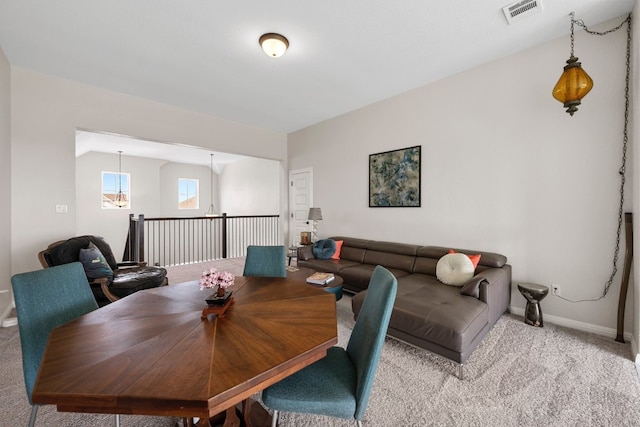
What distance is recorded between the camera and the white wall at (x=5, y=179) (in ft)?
9.57

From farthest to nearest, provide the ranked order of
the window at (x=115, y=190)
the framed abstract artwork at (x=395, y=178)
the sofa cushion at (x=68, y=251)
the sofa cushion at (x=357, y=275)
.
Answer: the window at (x=115, y=190) < the framed abstract artwork at (x=395, y=178) < the sofa cushion at (x=357, y=275) < the sofa cushion at (x=68, y=251)

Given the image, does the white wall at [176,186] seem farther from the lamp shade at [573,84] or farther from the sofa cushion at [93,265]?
the lamp shade at [573,84]

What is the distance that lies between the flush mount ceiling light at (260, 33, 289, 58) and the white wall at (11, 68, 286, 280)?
2.68 m

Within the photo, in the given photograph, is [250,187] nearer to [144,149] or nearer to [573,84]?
[144,149]

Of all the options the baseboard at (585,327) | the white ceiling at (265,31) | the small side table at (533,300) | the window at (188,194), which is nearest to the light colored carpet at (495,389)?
the baseboard at (585,327)

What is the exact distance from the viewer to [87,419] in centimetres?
161

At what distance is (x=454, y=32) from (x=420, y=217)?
2244 mm

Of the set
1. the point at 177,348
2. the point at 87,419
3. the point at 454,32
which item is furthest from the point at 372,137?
the point at 87,419

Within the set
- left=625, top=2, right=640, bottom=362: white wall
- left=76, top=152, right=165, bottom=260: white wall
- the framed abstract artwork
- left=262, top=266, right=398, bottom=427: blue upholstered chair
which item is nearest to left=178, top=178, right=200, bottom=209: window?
left=76, top=152, right=165, bottom=260: white wall

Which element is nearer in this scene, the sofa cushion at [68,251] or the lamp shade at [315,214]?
the sofa cushion at [68,251]

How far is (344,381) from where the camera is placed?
130 cm

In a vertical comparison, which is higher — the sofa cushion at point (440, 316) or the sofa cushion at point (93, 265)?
the sofa cushion at point (93, 265)

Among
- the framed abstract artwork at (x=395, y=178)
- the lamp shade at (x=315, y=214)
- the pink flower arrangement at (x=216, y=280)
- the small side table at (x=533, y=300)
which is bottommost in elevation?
the small side table at (x=533, y=300)

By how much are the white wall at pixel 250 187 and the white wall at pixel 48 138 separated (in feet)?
11.6
